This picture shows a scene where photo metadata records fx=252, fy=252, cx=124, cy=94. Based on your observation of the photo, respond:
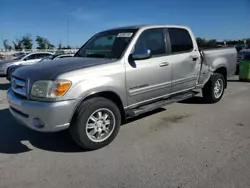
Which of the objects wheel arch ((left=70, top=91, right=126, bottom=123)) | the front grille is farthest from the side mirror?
the front grille

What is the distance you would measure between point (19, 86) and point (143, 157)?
84.4 inches

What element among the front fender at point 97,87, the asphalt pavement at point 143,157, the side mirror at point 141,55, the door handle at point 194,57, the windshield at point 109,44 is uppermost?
Answer: the windshield at point 109,44

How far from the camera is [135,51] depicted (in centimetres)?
428

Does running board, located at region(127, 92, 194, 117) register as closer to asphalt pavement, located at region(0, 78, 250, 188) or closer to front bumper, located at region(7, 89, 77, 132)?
asphalt pavement, located at region(0, 78, 250, 188)

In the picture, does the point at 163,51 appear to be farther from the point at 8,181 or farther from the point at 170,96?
the point at 8,181

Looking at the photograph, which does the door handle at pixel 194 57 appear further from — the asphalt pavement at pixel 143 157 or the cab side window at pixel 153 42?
the asphalt pavement at pixel 143 157

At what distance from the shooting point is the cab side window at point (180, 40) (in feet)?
16.6

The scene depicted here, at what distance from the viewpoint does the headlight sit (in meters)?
3.35

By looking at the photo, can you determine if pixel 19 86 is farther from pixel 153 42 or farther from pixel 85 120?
pixel 153 42

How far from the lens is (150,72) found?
14.5 feet

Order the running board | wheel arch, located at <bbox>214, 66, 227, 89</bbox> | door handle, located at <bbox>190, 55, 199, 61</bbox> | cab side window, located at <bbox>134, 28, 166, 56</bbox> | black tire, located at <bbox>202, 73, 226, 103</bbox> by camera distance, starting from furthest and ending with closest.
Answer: wheel arch, located at <bbox>214, 66, 227, 89</bbox>, black tire, located at <bbox>202, 73, 226, 103</bbox>, door handle, located at <bbox>190, 55, 199, 61</bbox>, cab side window, located at <bbox>134, 28, 166, 56</bbox>, the running board

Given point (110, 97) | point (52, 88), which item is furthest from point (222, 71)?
point (52, 88)

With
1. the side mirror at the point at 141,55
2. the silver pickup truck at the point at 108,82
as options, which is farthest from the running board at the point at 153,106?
the side mirror at the point at 141,55

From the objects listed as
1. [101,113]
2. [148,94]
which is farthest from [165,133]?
[101,113]
